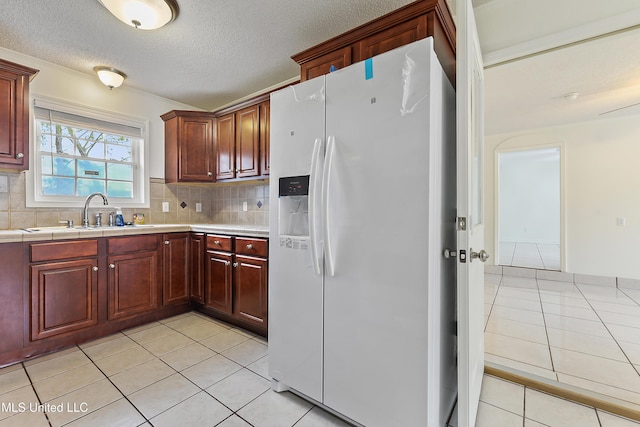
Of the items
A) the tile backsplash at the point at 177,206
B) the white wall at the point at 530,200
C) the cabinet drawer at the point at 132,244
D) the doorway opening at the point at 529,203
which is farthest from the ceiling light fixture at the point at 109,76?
the white wall at the point at 530,200

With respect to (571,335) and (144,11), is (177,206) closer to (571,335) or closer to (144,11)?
(144,11)

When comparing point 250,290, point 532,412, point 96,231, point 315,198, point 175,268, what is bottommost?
point 532,412

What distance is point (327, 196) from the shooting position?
4.67 ft

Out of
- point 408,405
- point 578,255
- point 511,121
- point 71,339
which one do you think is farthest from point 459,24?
point 578,255

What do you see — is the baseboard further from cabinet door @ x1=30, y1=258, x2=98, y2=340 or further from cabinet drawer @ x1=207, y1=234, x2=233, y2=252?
cabinet door @ x1=30, y1=258, x2=98, y2=340

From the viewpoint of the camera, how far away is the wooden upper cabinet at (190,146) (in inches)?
129

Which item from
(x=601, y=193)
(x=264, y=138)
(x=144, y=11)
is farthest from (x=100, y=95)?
(x=601, y=193)

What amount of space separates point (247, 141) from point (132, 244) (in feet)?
4.85

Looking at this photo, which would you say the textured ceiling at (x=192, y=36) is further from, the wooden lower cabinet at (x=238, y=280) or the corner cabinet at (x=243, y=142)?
the wooden lower cabinet at (x=238, y=280)

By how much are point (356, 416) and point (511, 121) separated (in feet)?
14.8

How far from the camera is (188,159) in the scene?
3287mm

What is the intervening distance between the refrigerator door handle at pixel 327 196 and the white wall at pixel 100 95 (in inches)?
109

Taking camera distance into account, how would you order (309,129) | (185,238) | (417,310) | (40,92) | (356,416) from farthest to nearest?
1. (185,238)
2. (40,92)
3. (309,129)
4. (356,416)
5. (417,310)

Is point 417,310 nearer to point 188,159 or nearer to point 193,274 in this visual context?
point 193,274
